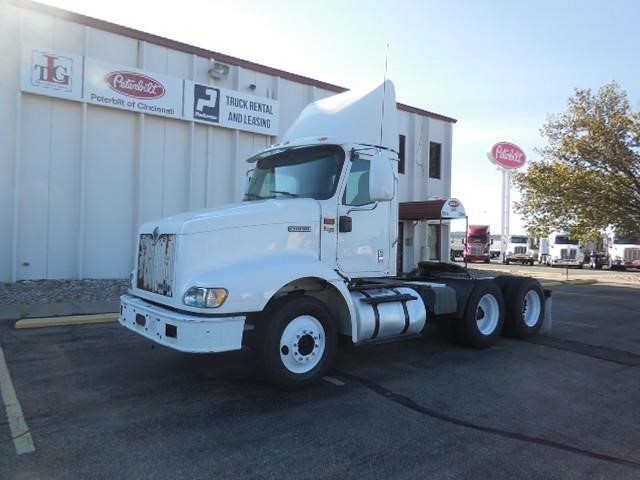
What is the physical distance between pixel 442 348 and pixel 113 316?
20.1 feet

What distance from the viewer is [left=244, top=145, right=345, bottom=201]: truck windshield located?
614cm

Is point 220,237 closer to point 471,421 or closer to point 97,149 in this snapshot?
point 471,421

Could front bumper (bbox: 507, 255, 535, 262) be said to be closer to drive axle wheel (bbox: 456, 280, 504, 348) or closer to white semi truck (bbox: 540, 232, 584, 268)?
white semi truck (bbox: 540, 232, 584, 268)

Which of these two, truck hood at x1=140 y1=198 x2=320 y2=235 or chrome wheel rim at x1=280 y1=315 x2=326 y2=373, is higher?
truck hood at x1=140 y1=198 x2=320 y2=235

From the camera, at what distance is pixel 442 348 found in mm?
7758

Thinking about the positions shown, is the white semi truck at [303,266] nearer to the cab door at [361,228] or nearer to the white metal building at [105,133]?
the cab door at [361,228]

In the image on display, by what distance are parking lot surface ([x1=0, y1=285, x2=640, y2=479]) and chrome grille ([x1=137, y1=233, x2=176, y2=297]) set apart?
1.08m

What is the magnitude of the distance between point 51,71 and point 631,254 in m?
35.4

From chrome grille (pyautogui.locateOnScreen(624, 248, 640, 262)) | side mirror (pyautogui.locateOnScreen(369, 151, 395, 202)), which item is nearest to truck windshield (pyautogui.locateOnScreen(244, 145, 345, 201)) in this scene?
side mirror (pyautogui.locateOnScreen(369, 151, 395, 202))

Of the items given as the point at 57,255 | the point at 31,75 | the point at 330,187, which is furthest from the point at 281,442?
the point at 31,75

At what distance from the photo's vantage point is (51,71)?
1289cm

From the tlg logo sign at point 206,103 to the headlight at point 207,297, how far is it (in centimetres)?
1139

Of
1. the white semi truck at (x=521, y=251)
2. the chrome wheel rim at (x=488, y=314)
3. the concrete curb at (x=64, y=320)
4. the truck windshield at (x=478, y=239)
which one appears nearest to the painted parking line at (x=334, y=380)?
the chrome wheel rim at (x=488, y=314)

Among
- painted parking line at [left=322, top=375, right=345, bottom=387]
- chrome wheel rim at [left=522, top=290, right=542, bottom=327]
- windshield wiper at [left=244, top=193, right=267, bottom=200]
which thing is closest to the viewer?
painted parking line at [left=322, top=375, right=345, bottom=387]
